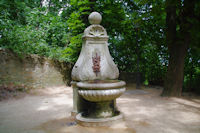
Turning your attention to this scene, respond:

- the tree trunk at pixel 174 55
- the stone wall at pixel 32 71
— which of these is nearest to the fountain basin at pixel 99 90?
the tree trunk at pixel 174 55

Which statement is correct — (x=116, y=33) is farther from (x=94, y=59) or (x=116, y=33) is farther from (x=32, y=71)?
(x=94, y=59)

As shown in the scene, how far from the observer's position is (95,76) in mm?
4043

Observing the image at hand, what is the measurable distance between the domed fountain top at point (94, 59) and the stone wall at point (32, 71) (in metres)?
5.55

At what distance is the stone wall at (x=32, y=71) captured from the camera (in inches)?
321

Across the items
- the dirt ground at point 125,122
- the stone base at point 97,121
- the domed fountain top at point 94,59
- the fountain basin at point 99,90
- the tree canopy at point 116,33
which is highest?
the tree canopy at point 116,33

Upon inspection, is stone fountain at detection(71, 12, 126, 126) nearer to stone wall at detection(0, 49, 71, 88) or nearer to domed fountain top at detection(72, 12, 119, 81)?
domed fountain top at detection(72, 12, 119, 81)

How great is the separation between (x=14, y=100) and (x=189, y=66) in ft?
27.2

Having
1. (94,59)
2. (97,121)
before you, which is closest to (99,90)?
(97,121)

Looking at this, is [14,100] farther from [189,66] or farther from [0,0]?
[189,66]

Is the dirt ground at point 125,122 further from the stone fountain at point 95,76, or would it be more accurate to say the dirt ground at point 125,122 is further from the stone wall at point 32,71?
the stone wall at point 32,71

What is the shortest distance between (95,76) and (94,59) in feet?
1.34

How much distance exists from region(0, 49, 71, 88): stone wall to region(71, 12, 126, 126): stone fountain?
5553 millimetres

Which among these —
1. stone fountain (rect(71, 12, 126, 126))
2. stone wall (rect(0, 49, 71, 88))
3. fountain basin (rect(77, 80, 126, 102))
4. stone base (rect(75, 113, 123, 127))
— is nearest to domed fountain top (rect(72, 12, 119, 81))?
stone fountain (rect(71, 12, 126, 126))

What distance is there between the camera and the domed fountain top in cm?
400
